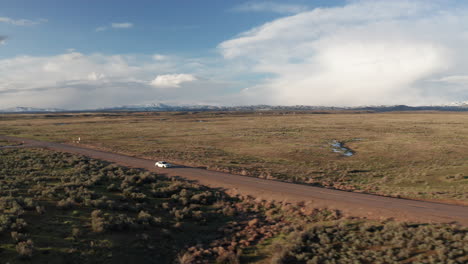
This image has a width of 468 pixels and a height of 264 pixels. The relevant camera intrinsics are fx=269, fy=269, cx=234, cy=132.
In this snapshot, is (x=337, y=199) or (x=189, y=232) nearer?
(x=189, y=232)

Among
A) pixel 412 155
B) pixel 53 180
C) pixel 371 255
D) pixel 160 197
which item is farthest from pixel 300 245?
pixel 412 155

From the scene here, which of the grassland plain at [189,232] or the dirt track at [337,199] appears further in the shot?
the dirt track at [337,199]

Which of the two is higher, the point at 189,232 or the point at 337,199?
the point at 337,199

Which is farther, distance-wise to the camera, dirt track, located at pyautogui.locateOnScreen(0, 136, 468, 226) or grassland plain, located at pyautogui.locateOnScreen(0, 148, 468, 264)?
dirt track, located at pyautogui.locateOnScreen(0, 136, 468, 226)

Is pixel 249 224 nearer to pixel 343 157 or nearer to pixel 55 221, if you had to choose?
pixel 55 221
